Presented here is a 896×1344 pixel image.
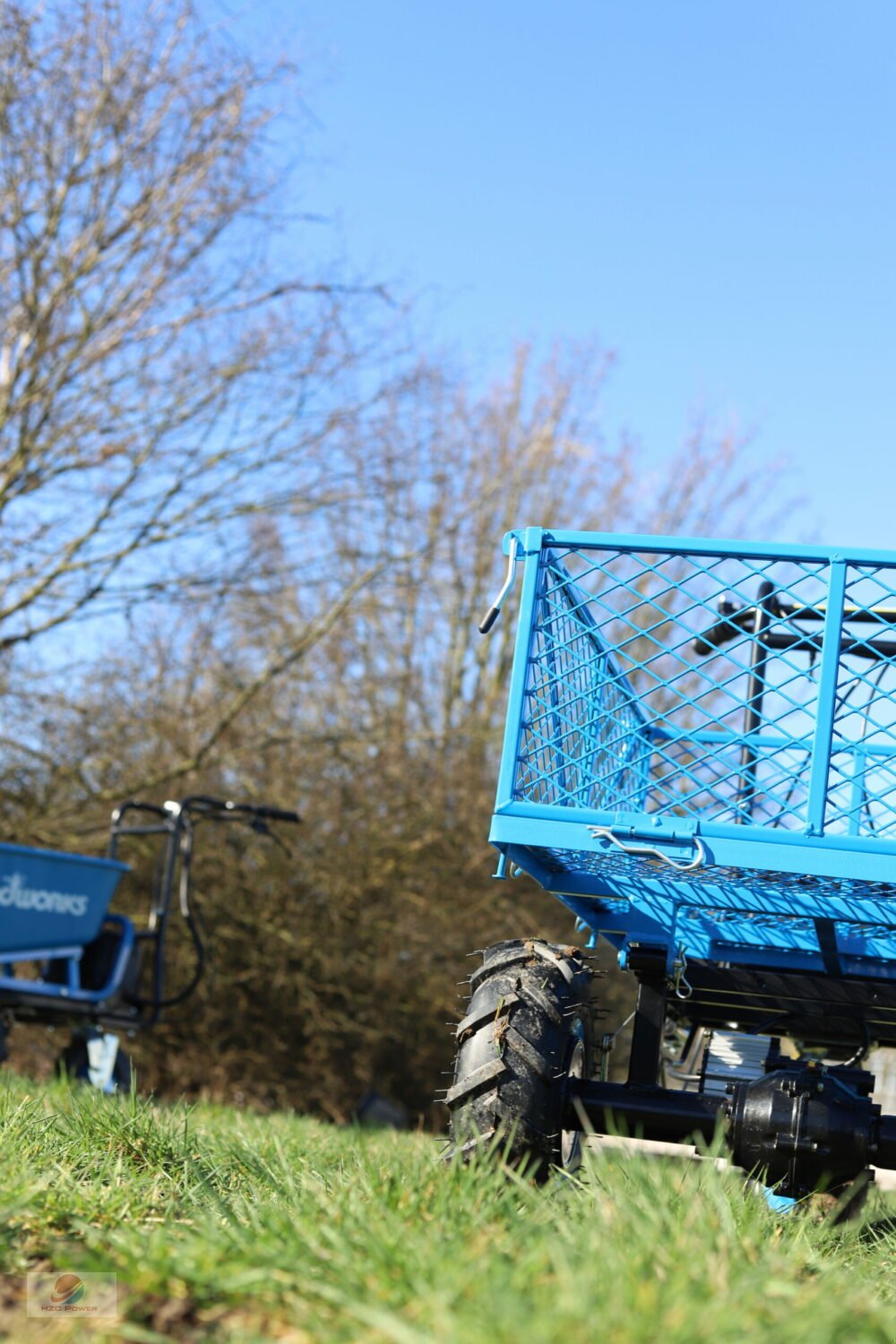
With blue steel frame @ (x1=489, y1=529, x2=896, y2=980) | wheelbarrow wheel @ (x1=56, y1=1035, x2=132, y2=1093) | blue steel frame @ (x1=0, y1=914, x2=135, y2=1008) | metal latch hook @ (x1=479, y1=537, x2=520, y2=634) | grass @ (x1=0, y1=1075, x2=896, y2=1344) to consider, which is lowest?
wheelbarrow wheel @ (x1=56, y1=1035, x2=132, y2=1093)

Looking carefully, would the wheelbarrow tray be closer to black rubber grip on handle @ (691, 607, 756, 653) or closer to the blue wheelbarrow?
the blue wheelbarrow

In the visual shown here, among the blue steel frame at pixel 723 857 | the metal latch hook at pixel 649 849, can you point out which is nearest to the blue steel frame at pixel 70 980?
the blue steel frame at pixel 723 857

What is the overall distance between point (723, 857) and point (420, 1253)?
57.5 inches

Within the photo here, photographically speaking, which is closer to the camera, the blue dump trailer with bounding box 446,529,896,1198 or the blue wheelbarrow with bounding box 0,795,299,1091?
the blue dump trailer with bounding box 446,529,896,1198

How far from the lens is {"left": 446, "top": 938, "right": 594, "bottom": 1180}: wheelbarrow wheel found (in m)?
3.32

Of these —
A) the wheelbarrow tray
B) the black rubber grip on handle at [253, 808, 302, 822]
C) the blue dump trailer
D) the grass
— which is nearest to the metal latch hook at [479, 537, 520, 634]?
the blue dump trailer

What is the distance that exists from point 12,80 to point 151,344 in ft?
5.82

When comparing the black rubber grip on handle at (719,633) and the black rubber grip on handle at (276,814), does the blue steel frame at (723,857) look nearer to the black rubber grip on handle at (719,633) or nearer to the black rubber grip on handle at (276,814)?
the black rubber grip on handle at (719,633)

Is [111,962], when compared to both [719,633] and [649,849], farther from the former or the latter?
[649,849]

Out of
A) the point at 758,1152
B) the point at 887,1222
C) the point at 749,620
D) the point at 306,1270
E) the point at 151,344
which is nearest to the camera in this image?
the point at 306,1270

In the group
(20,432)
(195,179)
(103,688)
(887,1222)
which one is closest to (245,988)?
(103,688)

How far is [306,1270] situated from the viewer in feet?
6.89

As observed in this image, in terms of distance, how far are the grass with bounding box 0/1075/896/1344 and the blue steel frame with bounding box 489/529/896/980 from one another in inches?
27.5

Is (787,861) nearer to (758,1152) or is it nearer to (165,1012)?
(758,1152)
